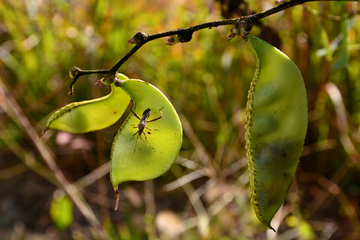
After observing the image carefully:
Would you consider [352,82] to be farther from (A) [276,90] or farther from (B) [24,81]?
(B) [24,81]

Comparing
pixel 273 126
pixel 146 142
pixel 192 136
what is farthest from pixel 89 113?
pixel 192 136

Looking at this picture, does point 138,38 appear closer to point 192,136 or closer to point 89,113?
point 89,113

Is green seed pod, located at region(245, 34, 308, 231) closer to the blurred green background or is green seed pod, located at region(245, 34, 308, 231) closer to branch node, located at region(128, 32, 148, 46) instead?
branch node, located at region(128, 32, 148, 46)

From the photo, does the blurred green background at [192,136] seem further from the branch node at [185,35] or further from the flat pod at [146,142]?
the branch node at [185,35]

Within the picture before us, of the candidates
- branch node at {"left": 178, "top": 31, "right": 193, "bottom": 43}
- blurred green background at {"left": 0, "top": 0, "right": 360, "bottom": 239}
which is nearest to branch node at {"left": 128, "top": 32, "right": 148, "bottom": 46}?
branch node at {"left": 178, "top": 31, "right": 193, "bottom": 43}

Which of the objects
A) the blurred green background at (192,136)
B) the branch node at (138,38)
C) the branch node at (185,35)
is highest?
the branch node at (138,38)

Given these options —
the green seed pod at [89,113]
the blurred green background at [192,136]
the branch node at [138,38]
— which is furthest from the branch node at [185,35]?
the blurred green background at [192,136]
